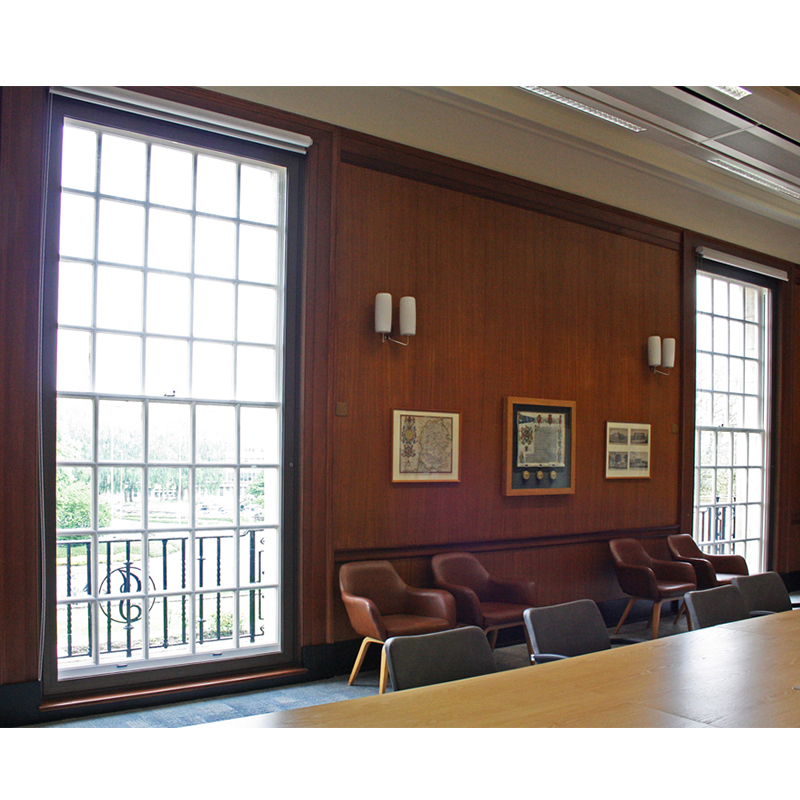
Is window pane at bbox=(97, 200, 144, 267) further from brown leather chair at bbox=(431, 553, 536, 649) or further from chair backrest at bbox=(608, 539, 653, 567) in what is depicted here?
chair backrest at bbox=(608, 539, 653, 567)

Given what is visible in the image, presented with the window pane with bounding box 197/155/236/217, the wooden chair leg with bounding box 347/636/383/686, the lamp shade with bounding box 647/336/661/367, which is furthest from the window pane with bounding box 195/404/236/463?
the lamp shade with bounding box 647/336/661/367

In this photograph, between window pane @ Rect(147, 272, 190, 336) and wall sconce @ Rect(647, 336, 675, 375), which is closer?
window pane @ Rect(147, 272, 190, 336)

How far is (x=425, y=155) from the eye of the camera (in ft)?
18.1

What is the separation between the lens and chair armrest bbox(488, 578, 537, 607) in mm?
5309

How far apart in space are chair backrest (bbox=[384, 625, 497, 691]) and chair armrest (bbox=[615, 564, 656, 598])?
3.68m

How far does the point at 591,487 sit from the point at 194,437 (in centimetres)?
368

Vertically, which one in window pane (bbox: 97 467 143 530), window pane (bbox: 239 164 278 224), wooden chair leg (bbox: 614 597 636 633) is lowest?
wooden chair leg (bbox: 614 597 636 633)

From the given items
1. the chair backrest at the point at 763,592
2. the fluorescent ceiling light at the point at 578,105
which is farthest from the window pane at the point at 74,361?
the chair backrest at the point at 763,592

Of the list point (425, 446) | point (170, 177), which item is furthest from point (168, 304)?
point (425, 446)

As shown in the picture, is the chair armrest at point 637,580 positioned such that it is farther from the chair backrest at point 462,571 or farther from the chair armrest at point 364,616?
the chair armrest at point 364,616

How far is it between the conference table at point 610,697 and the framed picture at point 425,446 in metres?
2.46

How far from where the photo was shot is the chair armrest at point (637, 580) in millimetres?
6086
